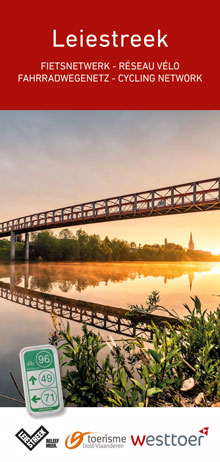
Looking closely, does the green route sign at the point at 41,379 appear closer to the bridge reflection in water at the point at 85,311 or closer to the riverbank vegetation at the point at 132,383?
the riverbank vegetation at the point at 132,383

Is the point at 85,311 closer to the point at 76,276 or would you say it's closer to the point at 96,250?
the point at 76,276

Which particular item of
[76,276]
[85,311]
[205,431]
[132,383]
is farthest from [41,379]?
[76,276]

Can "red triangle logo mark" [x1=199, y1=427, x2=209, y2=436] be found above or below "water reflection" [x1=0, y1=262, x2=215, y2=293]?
above

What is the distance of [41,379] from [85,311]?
425 cm

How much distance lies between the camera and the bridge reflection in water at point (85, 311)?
15.5 feet

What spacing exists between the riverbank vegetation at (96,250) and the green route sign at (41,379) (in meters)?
23.0

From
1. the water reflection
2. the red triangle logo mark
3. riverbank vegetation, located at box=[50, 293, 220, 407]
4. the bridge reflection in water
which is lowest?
the water reflection

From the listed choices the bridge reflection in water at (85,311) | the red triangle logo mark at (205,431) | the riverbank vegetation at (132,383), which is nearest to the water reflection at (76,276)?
the bridge reflection in water at (85,311)

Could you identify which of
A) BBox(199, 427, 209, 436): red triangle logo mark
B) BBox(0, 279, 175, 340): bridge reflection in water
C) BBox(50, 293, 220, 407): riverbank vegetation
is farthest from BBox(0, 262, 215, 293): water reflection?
BBox(199, 427, 209, 436): red triangle logo mark

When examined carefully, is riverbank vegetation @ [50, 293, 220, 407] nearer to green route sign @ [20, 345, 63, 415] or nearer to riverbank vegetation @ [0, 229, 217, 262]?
green route sign @ [20, 345, 63, 415]

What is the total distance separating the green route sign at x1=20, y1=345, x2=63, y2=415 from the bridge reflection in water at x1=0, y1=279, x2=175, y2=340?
2.01m

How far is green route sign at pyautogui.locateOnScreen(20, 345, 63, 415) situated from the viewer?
1.70 meters
